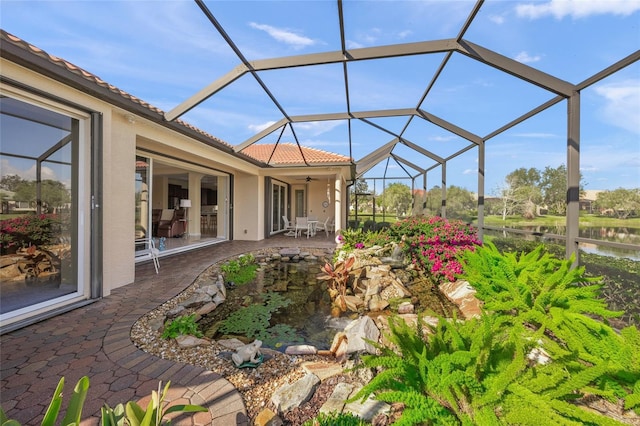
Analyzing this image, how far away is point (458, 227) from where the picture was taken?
257 inches

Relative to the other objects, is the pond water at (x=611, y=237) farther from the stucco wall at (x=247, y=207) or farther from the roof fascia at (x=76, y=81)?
the stucco wall at (x=247, y=207)

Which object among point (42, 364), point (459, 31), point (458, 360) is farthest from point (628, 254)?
point (42, 364)

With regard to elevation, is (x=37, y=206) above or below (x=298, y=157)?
below

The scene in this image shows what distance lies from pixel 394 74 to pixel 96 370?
226 inches

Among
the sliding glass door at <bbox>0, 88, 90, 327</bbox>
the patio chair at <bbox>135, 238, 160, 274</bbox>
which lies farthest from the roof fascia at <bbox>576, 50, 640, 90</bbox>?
the patio chair at <bbox>135, 238, 160, 274</bbox>

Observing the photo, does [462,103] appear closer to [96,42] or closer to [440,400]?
[440,400]

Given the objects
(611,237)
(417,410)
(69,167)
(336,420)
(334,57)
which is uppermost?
(334,57)

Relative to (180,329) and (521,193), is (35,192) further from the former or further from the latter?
(521,193)

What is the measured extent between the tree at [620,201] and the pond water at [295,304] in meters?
3.48

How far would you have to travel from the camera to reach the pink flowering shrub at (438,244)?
19.0 ft

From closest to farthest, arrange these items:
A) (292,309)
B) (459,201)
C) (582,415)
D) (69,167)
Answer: (582,415), (69,167), (292,309), (459,201)

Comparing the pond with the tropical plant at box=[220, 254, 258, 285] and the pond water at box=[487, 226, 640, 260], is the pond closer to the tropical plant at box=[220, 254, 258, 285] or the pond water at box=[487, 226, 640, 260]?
the tropical plant at box=[220, 254, 258, 285]

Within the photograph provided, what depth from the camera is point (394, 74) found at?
5.09 m

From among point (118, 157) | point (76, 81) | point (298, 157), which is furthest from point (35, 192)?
point (298, 157)
